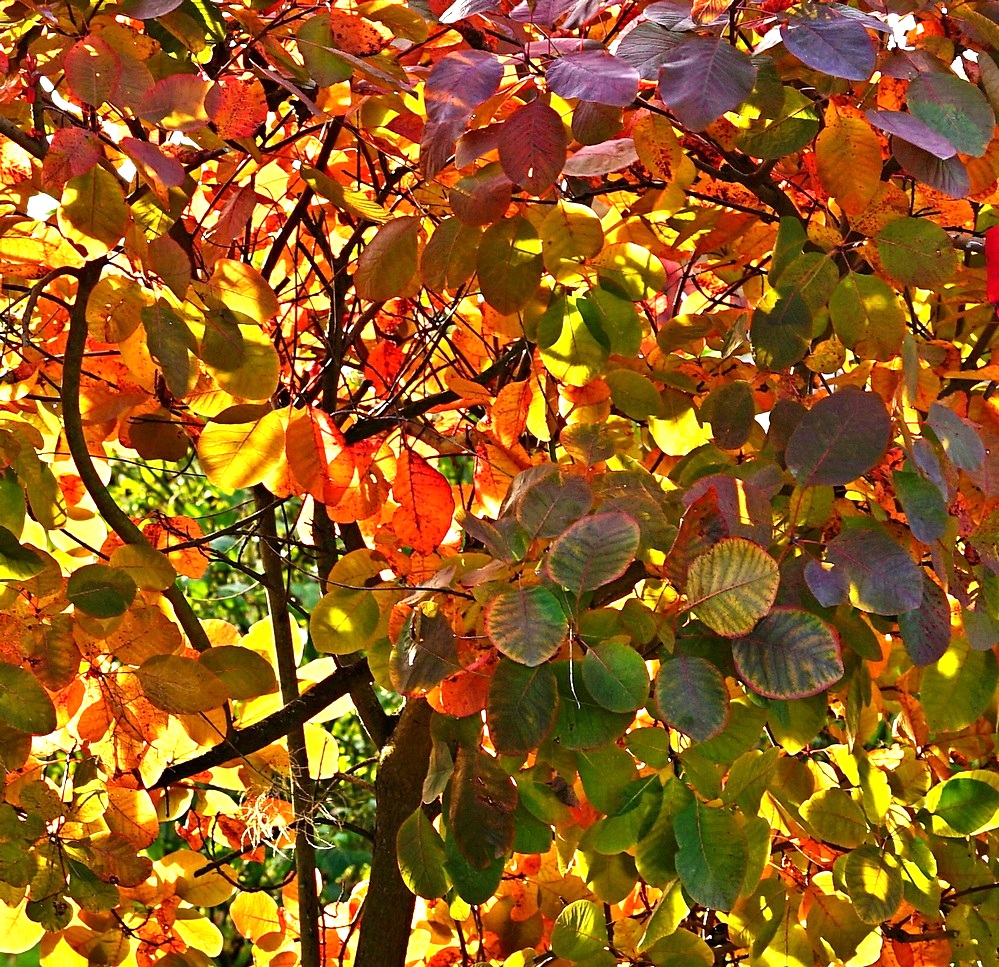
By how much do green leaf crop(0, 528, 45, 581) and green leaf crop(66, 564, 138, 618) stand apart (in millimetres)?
33

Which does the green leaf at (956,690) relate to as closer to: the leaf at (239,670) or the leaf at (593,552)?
the leaf at (593,552)

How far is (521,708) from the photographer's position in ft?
2.16

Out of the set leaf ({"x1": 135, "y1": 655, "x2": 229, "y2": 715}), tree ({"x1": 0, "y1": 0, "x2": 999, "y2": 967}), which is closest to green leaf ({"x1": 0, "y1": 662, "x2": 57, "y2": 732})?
tree ({"x1": 0, "y1": 0, "x2": 999, "y2": 967})

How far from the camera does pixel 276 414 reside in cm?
95

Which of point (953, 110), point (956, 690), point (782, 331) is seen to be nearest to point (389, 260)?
point (782, 331)

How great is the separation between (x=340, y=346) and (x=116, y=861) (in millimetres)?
578

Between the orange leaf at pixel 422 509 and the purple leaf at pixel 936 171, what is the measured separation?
0.42 metres

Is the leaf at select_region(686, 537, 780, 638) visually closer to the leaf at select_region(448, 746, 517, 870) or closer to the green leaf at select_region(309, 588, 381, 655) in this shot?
the leaf at select_region(448, 746, 517, 870)

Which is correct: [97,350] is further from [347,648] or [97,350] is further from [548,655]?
[548,655]

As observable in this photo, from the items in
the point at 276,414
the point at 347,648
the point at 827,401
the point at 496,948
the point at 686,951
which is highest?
the point at 827,401

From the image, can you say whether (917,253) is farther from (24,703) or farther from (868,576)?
(24,703)

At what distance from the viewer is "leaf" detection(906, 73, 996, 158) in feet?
2.32

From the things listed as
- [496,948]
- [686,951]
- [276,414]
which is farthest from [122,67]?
[496,948]

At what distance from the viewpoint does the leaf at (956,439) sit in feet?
2.22
